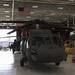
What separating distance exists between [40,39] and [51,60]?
4.36 ft

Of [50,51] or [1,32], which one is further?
[1,32]

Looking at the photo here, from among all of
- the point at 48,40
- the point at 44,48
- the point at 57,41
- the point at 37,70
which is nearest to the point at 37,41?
the point at 48,40

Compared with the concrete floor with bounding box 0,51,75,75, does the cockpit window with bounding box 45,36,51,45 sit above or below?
above

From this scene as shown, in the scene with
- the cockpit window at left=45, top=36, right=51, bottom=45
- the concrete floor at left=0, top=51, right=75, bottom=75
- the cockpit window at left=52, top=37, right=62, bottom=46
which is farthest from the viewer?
the cockpit window at left=52, top=37, right=62, bottom=46

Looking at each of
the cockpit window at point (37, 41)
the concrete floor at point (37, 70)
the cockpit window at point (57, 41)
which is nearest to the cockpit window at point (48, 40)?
the cockpit window at point (37, 41)

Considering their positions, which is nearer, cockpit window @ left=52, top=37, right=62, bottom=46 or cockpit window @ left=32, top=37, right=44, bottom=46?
cockpit window @ left=32, top=37, right=44, bottom=46

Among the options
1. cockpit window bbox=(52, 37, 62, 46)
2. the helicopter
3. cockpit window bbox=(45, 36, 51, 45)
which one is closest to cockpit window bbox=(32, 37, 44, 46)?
the helicopter

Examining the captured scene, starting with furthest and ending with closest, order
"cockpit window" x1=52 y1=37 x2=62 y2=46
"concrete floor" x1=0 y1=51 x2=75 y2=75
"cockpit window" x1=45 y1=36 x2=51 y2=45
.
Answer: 1. "cockpit window" x1=52 y1=37 x2=62 y2=46
2. "cockpit window" x1=45 y1=36 x2=51 y2=45
3. "concrete floor" x1=0 y1=51 x2=75 y2=75

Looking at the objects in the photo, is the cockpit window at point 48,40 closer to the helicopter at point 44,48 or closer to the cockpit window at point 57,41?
the helicopter at point 44,48

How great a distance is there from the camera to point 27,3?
59.7 ft

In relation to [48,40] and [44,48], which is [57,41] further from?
[44,48]

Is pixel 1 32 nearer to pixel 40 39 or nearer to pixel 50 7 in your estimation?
pixel 50 7

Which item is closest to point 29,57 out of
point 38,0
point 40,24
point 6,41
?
point 40,24

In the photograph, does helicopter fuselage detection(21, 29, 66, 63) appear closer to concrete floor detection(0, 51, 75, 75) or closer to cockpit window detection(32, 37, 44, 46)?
cockpit window detection(32, 37, 44, 46)
